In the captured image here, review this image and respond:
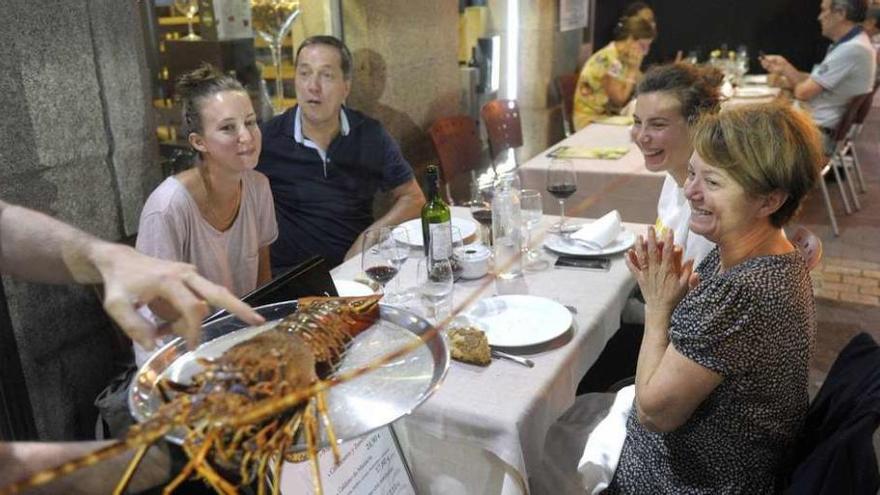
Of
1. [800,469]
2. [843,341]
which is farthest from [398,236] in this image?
[843,341]

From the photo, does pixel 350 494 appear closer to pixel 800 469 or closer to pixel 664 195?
pixel 800 469

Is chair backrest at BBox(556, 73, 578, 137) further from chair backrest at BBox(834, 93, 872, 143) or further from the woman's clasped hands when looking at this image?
the woman's clasped hands

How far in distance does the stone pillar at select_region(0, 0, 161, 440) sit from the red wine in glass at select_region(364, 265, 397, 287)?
0.85 meters

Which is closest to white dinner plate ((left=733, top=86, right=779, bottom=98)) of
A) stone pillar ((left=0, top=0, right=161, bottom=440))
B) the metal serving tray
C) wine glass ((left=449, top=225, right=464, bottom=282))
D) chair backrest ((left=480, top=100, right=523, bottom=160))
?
chair backrest ((left=480, top=100, right=523, bottom=160))

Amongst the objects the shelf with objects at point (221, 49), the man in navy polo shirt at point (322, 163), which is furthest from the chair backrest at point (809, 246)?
the shelf with objects at point (221, 49)

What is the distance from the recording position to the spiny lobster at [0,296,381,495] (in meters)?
0.79

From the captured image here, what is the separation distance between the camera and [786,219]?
1.59 m

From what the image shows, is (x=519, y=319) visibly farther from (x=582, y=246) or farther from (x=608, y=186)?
(x=608, y=186)

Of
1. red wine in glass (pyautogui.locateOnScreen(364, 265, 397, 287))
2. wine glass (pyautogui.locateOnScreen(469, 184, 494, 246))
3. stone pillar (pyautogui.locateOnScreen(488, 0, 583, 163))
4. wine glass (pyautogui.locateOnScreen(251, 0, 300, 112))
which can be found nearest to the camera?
red wine in glass (pyautogui.locateOnScreen(364, 265, 397, 287))

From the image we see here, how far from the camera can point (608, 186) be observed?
143 inches

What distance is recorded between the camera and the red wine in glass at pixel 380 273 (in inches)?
82.4

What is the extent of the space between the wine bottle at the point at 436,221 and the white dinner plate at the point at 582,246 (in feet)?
1.51

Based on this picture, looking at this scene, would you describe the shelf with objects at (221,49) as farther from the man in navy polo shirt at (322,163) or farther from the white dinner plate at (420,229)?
the white dinner plate at (420,229)

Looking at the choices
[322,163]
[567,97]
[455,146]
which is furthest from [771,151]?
[567,97]
